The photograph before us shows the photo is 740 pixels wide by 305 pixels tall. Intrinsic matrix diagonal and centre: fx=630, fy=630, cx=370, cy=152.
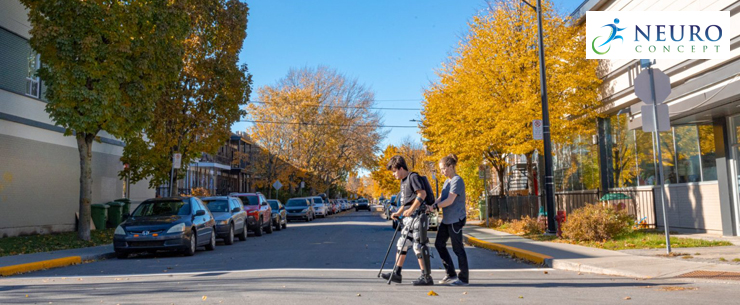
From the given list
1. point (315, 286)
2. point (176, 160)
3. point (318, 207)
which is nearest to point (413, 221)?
point (315, 286)

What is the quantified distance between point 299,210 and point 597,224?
2398 cm

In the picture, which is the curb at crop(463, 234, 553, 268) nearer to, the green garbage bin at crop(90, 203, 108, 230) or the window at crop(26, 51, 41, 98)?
the green garbage bin at crop(90, 203, 108, 230)

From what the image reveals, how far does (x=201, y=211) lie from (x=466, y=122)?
32.8 ft

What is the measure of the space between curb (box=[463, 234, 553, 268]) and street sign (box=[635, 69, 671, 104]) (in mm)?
3429

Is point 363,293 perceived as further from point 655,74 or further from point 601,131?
point 601,131

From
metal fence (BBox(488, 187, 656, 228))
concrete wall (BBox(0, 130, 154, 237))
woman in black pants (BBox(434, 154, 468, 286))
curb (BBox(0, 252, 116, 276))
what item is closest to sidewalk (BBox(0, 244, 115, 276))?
curb (BBox(0, 252, 116, 276))

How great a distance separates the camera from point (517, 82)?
782 inches

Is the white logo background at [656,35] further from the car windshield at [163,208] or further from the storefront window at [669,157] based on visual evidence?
the car windshield at [163,208]

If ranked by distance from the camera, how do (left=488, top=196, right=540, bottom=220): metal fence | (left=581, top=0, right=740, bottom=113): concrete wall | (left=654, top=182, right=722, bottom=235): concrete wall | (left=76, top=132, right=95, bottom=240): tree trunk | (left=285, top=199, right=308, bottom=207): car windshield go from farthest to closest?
(left=285, top=199, right=308, bottom=207): car windshield
(left=488, top=196, right=540, bottom=220): metal fence
(left=76, top=132, right=95, bottom=240): tree trunk
(left=654, top=182, right=722, bottom=235): concrete wall
(left=581, top=0, right=740, bottom=113): concrete wall

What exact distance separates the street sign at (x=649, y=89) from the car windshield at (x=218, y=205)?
1254cm

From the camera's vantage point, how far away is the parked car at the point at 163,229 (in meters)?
14.1

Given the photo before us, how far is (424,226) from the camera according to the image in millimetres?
8406

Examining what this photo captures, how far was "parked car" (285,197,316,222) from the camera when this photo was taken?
36281 millimetres

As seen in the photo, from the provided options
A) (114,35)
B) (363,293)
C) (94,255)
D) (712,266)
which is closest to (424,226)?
(363,293)
